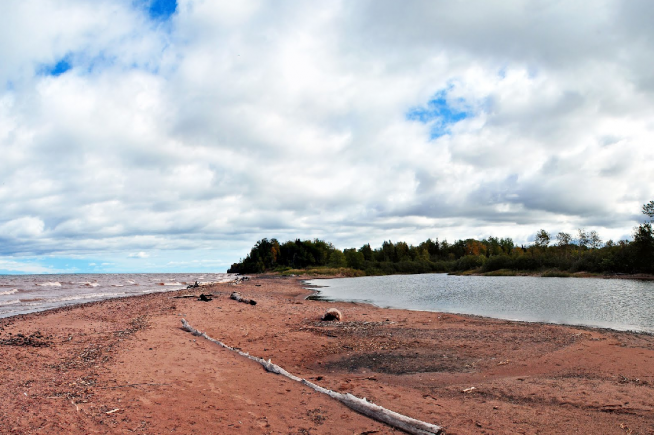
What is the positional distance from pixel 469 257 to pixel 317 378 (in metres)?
115

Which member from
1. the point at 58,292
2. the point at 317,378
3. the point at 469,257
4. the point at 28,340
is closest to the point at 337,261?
the point at 469,257

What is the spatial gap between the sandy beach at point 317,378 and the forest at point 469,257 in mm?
66994

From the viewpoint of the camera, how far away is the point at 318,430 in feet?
20.8

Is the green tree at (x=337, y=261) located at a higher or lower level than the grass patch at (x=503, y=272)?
higher

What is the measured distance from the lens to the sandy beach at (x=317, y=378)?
6.50 metres

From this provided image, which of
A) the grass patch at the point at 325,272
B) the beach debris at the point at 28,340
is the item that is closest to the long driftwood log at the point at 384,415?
the beach debris at the point at 28,340

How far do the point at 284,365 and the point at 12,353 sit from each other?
7449 mm

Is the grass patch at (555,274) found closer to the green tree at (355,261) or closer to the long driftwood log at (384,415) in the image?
the green tree at (355,261)

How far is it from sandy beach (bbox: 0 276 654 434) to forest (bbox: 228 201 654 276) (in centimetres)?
6699

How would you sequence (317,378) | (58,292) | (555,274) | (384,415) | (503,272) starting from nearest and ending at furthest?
(384,415) < (317,378) < (58,292) < (555,274) < (503,272)

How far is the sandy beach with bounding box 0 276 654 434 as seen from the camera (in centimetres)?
650

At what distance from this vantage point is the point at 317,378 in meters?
9.47

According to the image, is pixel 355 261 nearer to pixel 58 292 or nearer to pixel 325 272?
pixel 325 272

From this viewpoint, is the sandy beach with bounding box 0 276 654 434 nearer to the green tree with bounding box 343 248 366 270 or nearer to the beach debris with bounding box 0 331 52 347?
the beach debris with bounding box 0 331 52 347
